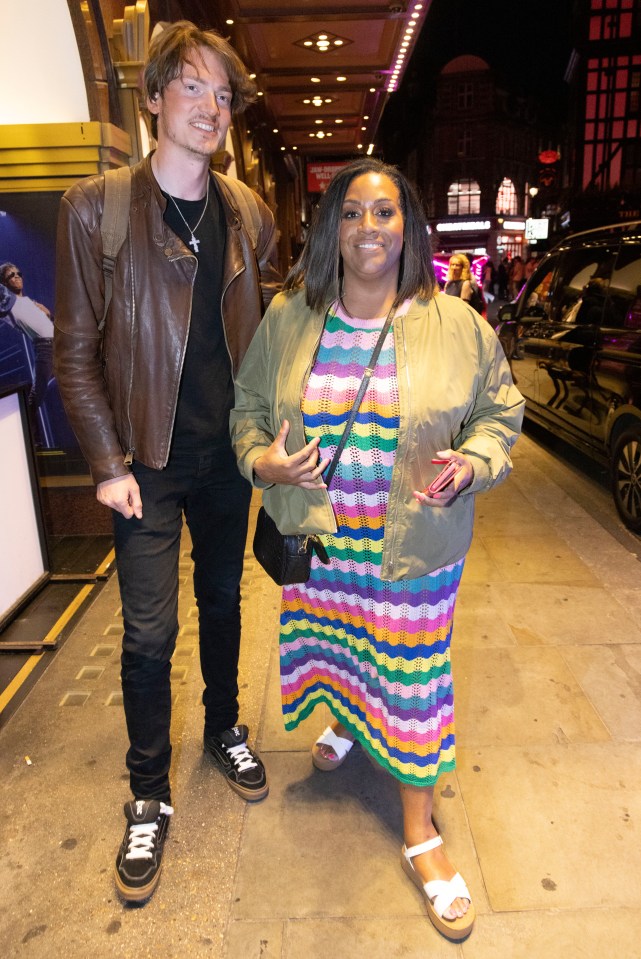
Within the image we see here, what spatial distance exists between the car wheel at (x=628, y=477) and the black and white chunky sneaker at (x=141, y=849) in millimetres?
4004

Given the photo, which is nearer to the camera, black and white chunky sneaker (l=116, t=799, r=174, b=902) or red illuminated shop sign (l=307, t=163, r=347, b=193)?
black and white chunky sneaker (l=116, t=799, r=174, b=902)

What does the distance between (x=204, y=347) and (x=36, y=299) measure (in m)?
3.06

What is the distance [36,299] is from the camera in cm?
471

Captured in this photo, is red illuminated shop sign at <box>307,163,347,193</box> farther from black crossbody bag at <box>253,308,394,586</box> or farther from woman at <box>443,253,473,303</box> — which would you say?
black crossbody bag at <box>253,308,394,586</box>

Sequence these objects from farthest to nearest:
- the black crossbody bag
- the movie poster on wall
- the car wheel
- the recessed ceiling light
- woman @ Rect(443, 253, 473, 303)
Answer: woman @ Rect(443, 253, 473, 303), the recessed ceiling light, the car wheel, the movie poster on wall, the black crossbody bag

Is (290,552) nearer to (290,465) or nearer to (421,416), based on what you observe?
(290,465)

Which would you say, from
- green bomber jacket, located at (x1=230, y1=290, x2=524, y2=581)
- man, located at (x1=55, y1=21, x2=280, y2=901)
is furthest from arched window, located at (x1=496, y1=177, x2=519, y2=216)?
green bomber jacket, located at (x1=230, y1=290, x2=524, y2=581)

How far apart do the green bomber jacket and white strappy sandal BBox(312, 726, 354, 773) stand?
102 centimetres

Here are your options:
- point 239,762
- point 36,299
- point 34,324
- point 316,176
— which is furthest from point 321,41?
point 316,176

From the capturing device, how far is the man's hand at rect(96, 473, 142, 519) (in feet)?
6.72

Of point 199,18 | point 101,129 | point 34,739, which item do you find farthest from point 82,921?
point 199,18

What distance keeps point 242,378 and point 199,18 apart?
23.0ft

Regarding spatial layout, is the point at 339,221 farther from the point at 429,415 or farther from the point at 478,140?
the point at 478,140

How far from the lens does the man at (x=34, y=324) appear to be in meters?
4.62
